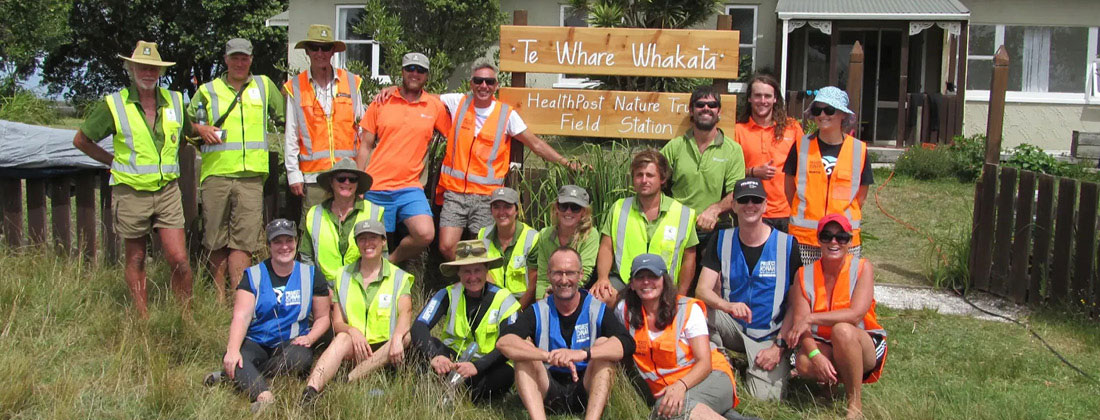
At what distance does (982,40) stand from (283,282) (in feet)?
47.9

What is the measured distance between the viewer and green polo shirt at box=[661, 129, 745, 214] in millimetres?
5848

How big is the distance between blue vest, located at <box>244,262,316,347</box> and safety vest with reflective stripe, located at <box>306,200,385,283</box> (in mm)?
426

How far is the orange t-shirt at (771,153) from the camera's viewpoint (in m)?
6.01

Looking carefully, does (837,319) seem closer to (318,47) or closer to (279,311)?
(279,311)

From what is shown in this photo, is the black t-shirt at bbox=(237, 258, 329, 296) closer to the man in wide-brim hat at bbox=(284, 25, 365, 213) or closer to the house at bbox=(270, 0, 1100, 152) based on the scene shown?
the man in wide-brim hat at bbox=(284, 25, 365, 213)

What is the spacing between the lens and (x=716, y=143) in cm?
589

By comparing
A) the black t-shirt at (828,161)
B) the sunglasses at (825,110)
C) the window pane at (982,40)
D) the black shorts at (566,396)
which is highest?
the window pane at (982,40)

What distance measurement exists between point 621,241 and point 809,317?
3.78 ft

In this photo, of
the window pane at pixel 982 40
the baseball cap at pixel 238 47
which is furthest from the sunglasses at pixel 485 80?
the window pane at pixel 982 40

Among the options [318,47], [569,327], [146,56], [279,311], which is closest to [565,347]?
[569,327]

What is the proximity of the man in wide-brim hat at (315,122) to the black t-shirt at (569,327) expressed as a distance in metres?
2.11

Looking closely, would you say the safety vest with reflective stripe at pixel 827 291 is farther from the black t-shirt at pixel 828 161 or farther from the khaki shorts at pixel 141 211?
the khaki shorts at pixel 141 211

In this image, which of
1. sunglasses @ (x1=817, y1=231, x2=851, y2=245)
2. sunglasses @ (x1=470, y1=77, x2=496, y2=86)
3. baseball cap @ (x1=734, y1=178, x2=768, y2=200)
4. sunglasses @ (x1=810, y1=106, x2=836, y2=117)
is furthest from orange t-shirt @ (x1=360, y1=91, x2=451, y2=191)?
sunglasses @ (x1=817, y1=231, x2=851, y2=245)

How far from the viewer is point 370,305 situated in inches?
209
